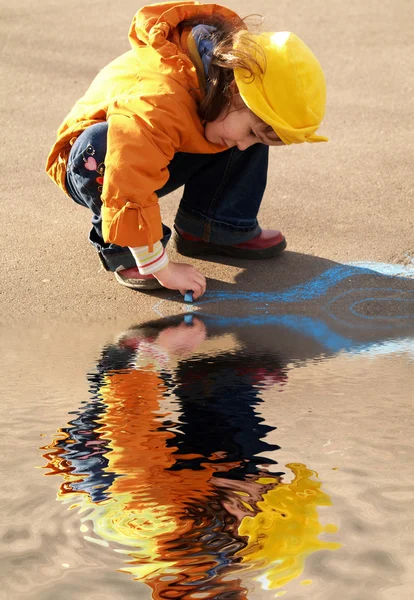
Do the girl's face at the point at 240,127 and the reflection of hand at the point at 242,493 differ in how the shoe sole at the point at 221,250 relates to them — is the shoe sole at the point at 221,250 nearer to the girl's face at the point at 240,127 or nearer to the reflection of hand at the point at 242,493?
the girl's face at the point at 240,127

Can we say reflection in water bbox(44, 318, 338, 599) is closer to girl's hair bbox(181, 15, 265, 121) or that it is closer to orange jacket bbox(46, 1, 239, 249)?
orange jacket bbox(46, 1, 239, 249)

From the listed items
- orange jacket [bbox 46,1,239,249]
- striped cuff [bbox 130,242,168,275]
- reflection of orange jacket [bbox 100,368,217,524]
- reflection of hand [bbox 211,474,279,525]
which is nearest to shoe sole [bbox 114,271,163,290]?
striped cuff [bbox 130,242,168,275]

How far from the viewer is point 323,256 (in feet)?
8.87

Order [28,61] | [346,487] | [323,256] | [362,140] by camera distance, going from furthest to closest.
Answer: [28,61] → [362,140] → [323,256] → [346,487]

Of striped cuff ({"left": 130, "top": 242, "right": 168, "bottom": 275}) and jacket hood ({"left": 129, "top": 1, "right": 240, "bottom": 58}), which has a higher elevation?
jacket hood ({"left": 129, "top": 1, "right": 240, "bottom": 58})

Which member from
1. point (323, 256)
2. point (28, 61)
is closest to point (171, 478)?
point (323, 256)

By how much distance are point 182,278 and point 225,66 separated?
0.62 metres

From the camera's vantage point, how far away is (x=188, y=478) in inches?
60.0

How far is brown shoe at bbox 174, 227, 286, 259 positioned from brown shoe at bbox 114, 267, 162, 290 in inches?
10.3

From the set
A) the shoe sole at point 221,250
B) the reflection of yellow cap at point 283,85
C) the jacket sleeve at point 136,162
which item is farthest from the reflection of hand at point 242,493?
the shoe sole at point 221,250

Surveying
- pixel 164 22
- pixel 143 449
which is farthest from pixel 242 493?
pixel 164 22

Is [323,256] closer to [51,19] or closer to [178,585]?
[178,585]

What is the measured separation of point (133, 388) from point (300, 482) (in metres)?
0.54

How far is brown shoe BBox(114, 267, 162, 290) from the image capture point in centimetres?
250
